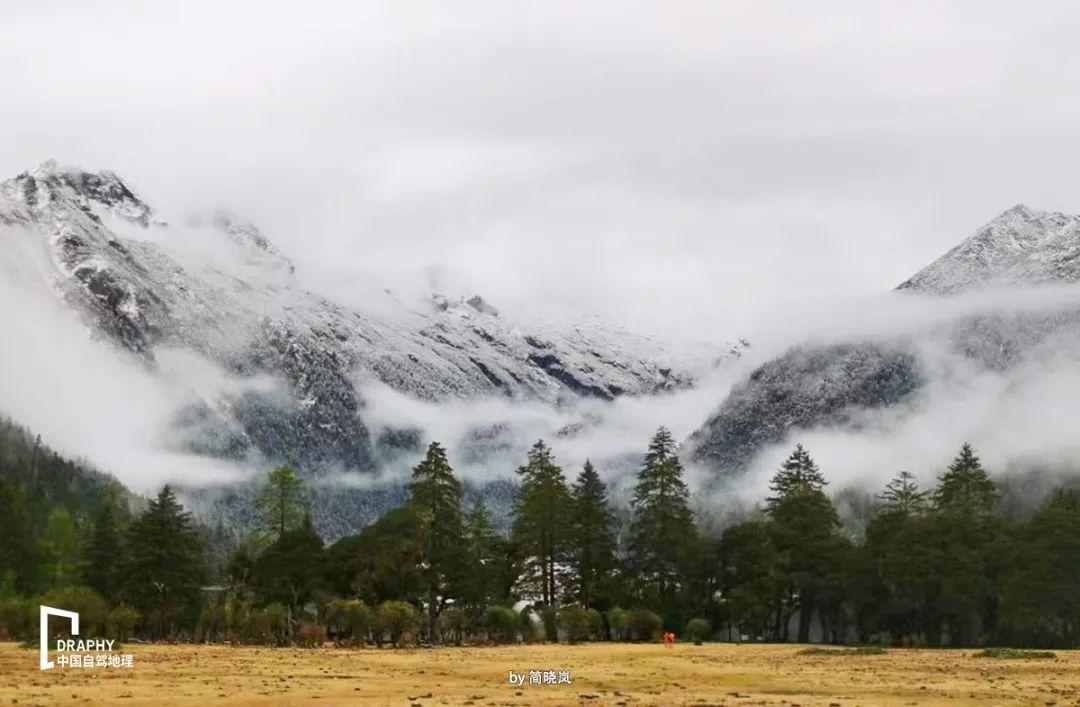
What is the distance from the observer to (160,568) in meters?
88.5

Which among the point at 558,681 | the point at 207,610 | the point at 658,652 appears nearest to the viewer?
the point at 558,681

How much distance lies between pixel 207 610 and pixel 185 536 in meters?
10.4

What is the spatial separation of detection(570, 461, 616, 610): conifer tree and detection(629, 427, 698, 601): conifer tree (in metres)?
2.40

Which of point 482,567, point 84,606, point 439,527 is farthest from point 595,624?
point 84,606

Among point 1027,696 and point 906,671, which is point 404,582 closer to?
point 906,671

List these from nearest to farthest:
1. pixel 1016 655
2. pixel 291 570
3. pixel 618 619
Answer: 1. pixel 1016 655
2. pixel 618 619
3. pixel 291 570

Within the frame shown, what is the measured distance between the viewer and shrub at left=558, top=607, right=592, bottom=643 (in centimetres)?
8288

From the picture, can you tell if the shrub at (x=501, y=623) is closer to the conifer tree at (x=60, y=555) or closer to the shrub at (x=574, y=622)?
the shrub at (x=574, y=622)

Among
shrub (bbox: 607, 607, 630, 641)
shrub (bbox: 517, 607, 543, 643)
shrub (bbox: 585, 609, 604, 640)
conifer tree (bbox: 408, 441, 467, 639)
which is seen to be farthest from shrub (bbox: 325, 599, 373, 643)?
shrub (bbox: 607, 607, 630, 641)

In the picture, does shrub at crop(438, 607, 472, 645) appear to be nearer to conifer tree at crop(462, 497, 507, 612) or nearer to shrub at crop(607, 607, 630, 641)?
conifer tree at crop(462, 497, 507, 612)

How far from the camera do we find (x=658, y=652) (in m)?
68.5

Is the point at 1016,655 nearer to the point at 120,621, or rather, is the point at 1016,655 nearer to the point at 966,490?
the point at 966,490

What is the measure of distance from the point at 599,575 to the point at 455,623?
1716 cm

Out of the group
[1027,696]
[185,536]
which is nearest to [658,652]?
[1027,696]
